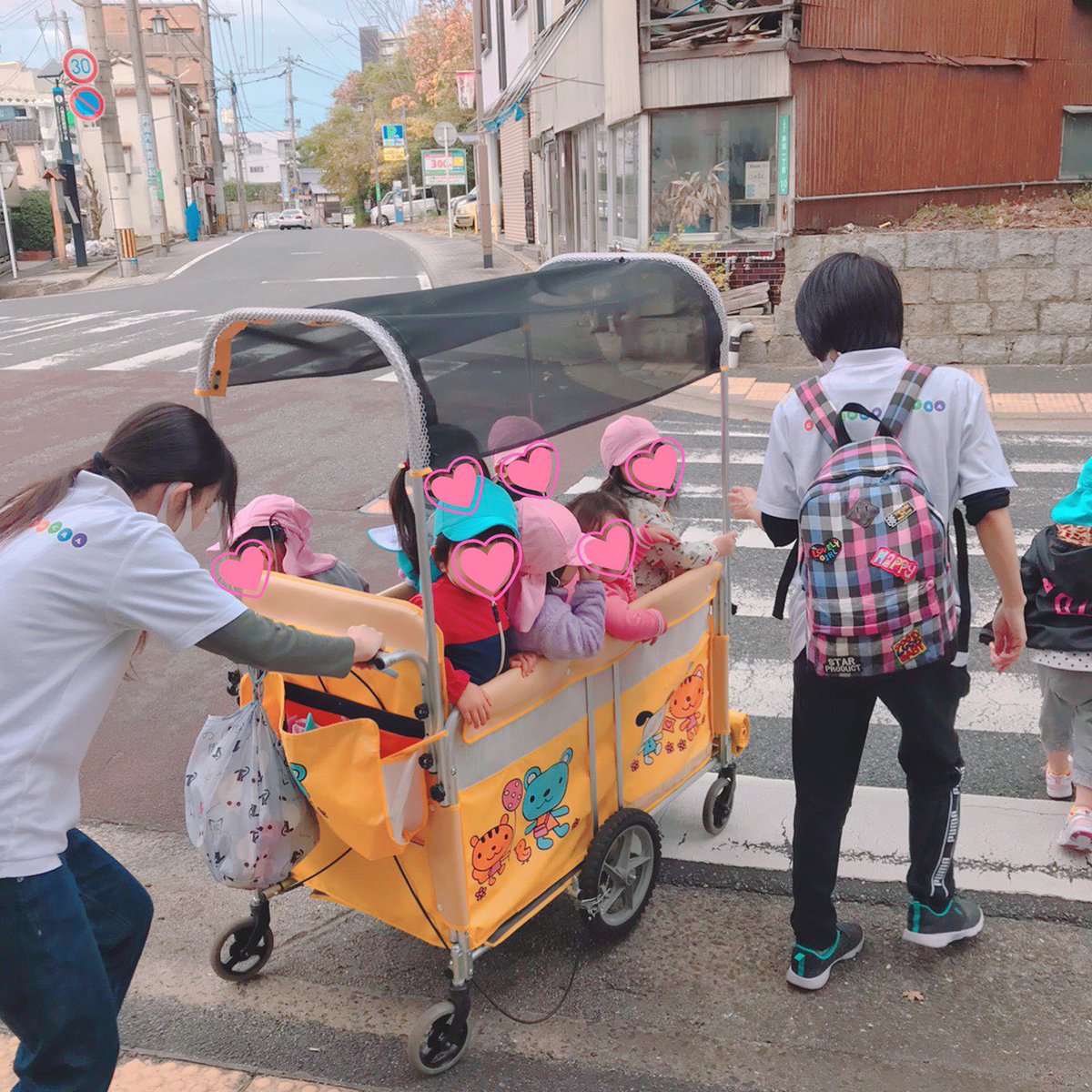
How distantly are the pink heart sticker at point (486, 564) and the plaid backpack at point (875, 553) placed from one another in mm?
719

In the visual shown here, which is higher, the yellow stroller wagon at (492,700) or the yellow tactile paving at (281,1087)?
the yellow stroller wagon at (492,700)

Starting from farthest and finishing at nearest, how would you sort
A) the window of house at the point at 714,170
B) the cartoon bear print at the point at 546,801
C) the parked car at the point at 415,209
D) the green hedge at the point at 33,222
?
the parked car at the point at 415,209 < the green hedge at the point at 33,222 < the window of house at the point at 714,170 < the cartoon bear print at the point at 546,801

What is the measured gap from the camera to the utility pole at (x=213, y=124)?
6919cm

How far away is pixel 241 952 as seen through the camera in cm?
319

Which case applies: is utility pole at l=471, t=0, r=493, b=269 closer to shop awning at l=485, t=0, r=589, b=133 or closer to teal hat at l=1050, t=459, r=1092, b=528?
shop awning at l=485, t=0, r=589, b=133

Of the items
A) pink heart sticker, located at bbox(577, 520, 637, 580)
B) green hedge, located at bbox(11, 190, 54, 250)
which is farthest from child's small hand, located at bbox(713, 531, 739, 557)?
green hedge, located at bbox(11, 190, 54, 250)

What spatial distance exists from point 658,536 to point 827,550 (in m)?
0.88

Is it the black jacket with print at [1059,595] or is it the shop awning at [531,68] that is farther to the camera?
the shop awning at [531,68]

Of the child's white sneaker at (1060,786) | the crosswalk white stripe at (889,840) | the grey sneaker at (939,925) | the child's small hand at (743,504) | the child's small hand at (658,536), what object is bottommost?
the crosswalk white stripe at (889,840)

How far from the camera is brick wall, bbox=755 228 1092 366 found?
11.9 meters

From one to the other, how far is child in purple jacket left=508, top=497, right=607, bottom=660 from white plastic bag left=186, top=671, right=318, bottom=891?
69 cm

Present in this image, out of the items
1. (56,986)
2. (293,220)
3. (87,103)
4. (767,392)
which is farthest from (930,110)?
(293,220)

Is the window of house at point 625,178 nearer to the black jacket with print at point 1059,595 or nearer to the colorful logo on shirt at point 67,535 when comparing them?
the black jacket with print at point 1059,595

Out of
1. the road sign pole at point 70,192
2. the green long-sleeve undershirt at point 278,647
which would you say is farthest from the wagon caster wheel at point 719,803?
the road sign pole at point 70,192
